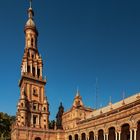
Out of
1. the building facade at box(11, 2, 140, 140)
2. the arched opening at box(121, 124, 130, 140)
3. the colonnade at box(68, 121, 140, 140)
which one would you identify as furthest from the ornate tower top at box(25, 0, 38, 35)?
the arched opening at box(121, 124, 130, 140)

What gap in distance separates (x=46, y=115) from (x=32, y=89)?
8095 millimetres

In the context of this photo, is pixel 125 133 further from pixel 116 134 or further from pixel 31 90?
pixel 31 90

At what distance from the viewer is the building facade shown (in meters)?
49.4

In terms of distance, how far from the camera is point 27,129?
62.9m

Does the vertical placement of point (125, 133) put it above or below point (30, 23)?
below

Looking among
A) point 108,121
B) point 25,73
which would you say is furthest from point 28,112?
point 108,121

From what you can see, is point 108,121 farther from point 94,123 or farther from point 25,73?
point 25,73

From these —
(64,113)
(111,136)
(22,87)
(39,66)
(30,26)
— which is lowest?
(111,136)

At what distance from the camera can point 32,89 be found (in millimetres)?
70562

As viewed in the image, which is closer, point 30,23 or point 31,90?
point 31,90

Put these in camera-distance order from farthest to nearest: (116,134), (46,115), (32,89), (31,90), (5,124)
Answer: (5,124) → (32,89) → (31,90) → (46,115) → (116,134)

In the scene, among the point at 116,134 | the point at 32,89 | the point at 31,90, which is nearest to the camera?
the point at 116,134

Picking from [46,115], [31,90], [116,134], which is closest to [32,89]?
[31,90]

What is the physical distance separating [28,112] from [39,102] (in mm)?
4647
